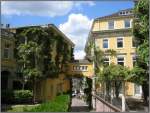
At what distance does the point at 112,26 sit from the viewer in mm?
31188

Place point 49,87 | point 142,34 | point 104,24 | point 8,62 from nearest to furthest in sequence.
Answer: point 142,34
point 8,62
point 49,87
point 104,24

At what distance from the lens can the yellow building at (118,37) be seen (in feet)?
100

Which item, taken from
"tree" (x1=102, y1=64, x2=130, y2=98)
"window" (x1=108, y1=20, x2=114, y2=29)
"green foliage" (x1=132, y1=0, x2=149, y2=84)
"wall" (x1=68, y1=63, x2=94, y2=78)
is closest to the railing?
"tree" (x1=102, y1=64, x2=130, y2=98)

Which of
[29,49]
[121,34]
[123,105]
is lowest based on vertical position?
[123,105]

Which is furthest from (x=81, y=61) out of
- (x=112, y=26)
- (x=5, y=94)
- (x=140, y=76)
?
(x=140, y=76)

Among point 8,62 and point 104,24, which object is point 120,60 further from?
point 8,62

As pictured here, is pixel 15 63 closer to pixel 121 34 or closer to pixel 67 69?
pixel 67 69

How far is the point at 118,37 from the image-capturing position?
31.1 metres

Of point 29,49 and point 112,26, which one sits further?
point 112,26

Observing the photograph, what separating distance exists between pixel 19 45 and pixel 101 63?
6676mm

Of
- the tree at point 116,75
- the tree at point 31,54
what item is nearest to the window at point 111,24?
the tree at point 116,75

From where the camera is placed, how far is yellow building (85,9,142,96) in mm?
30516

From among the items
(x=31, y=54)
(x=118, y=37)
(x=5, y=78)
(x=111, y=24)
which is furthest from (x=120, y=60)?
(x=5, y=78)

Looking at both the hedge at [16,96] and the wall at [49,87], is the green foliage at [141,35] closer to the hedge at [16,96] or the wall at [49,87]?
the hedge at [16,96]
